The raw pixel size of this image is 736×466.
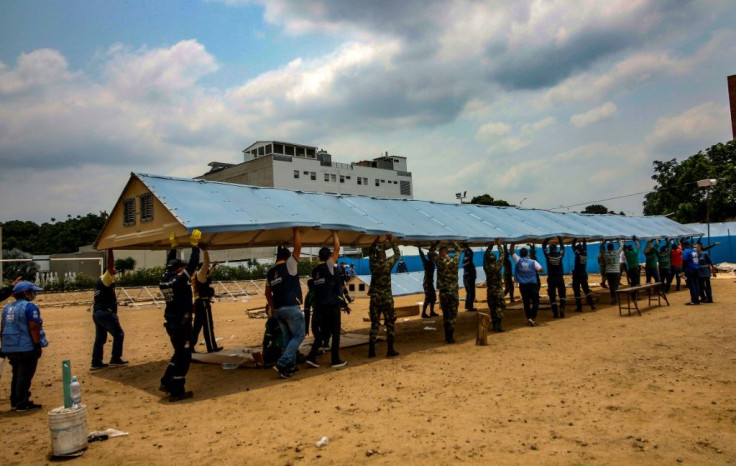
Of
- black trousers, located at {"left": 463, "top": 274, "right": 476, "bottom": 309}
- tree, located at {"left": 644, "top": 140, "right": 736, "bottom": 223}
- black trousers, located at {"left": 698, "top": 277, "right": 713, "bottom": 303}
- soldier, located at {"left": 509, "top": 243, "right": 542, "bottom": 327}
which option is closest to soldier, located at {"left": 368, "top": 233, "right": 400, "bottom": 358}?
soldier, located at {"left": 509, "top": 243, "right": 542, "bottom": 327}

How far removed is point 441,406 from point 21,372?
589 centimetres

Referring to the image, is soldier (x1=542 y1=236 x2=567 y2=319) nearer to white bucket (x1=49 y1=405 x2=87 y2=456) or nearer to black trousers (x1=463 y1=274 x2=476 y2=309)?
black trousers (x1=463 y1=274 x2=476 y2=309)

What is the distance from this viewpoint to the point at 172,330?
707 cm

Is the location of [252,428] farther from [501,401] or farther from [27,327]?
[27,327]

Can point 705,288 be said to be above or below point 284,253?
below

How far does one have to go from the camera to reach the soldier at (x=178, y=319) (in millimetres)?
7082

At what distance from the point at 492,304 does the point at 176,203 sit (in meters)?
8.10

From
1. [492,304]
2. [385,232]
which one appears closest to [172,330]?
[385,232]

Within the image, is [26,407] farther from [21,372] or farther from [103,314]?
[103,314]

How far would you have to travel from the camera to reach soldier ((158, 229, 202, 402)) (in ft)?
23.2

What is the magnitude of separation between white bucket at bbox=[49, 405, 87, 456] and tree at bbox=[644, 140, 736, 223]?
1876 inches

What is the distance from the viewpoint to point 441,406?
20.4 ft

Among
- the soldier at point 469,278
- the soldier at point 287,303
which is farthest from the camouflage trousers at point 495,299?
the soldier at point 287,303

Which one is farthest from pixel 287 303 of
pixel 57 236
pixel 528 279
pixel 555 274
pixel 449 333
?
pixel 57 236
